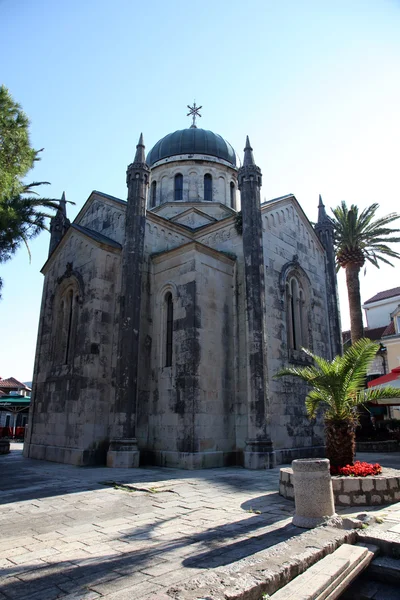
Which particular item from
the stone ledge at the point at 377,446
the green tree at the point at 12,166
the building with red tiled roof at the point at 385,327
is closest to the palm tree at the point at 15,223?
the green tree at the point at 12,166

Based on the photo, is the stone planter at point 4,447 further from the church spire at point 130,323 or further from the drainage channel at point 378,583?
the drainage channel at point 378,583

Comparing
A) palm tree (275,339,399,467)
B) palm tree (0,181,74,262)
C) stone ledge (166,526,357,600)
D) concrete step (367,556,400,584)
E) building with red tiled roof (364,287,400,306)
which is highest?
building with red tiled roof (364,287,400,306)

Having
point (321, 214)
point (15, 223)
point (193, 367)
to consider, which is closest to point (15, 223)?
point (15, 223)

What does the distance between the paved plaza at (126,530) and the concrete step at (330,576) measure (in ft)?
3.09

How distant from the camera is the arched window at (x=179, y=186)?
23.3 metres

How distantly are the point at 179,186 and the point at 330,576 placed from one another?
2169 cm

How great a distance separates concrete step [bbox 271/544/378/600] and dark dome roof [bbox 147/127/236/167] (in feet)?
73.6

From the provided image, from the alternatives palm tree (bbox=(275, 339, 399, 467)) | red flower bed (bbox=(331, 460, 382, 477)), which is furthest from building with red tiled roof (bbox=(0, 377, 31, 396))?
red flower bed (bbox=(331, 460, 382, 477))

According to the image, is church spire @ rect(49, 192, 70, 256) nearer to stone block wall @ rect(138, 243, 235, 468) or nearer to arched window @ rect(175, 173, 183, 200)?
arched window @ rect(175, 173, 183, 200)

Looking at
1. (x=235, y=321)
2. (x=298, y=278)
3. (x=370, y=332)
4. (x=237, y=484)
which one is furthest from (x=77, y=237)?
(x=370, y=332)

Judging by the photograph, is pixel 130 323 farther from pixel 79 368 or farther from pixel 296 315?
pixel 296 315

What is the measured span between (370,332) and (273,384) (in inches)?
1055

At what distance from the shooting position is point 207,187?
23531 mm

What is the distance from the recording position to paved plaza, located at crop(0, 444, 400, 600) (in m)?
4.30
